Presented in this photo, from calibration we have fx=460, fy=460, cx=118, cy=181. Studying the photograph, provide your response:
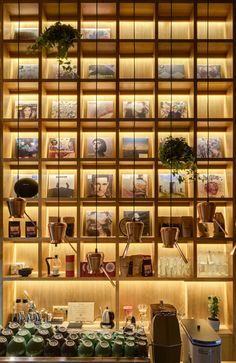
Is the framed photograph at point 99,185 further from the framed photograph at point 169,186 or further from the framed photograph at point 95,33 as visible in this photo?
the framed photograph at point 95,33

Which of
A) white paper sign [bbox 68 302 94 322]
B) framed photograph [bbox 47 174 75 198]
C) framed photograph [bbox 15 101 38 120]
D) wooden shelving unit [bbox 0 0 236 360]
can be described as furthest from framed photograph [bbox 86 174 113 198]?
white paper sign [bbox 68 302 94 322]

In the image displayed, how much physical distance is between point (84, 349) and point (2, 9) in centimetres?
327

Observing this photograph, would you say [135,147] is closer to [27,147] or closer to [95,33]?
[27,147]

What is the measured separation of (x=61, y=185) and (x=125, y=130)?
2.83 feet

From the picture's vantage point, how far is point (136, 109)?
15.5 ft

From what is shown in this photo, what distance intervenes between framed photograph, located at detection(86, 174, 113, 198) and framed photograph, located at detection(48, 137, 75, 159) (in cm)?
31

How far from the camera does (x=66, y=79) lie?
4473 millimetres

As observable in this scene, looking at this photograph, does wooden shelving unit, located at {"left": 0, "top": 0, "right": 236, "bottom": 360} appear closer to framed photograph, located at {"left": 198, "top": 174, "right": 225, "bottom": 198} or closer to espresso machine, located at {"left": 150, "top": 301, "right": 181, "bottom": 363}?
framed photograph, located at {"left": 198, "top": 174, "right": 225, "bottom": 198}

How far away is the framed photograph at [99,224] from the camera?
461cm

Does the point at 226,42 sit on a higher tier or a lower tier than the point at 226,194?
higher

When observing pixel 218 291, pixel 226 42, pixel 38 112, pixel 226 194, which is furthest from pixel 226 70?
pixel 218 291

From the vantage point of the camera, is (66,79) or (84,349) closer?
(84,349)

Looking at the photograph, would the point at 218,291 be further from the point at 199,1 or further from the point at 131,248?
the point at 199,1

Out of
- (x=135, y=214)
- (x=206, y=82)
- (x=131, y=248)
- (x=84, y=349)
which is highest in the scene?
(x=206, y=82)
